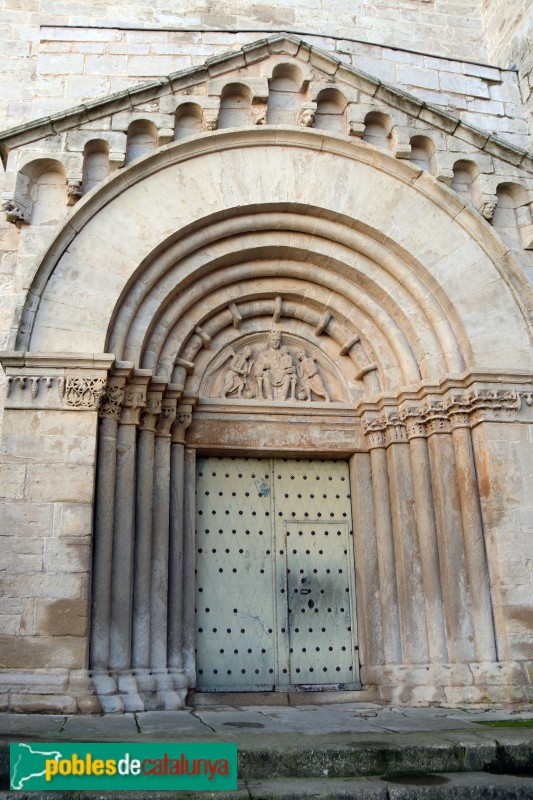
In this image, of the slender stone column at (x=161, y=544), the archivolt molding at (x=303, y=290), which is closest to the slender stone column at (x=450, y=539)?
the archivolt molding at (x=303, y=290)

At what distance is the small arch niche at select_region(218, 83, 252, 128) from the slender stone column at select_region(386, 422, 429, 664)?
11.8 ft

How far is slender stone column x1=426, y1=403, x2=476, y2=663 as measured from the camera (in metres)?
7.57

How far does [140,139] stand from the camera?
8406mm

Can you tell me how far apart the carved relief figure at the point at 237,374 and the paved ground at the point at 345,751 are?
3.72 m

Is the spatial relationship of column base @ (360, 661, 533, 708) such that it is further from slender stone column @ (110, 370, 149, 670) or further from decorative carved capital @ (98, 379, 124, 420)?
decorative carved capital @ (98, 379, 124, 420)

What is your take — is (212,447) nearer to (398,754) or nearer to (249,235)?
(249,235)

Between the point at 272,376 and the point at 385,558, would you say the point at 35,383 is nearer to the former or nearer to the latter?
the point at 272,376

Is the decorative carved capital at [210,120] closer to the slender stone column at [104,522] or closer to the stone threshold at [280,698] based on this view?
the slender stone column at [104,522]

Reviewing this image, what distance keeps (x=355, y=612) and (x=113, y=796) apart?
487cm

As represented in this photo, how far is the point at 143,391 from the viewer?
768 cm

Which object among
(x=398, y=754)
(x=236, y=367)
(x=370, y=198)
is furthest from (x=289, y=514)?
(x=398, y=754)

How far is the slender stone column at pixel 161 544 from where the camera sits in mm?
7418

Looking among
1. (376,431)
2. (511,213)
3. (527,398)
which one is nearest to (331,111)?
(511,213)

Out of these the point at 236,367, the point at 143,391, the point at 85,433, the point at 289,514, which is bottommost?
the point at 289,514
